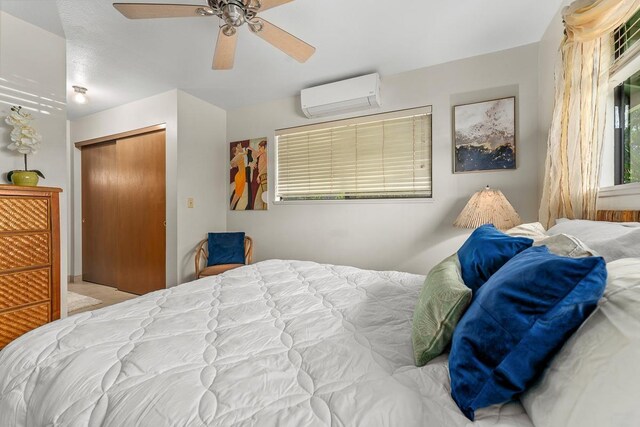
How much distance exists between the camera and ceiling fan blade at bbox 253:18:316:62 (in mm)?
1690

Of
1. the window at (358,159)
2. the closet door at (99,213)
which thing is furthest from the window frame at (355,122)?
the closet door at (99,213)

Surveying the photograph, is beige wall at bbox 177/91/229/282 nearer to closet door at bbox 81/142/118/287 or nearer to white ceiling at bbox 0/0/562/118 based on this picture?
white ceiling at bbox 0/0/562/118

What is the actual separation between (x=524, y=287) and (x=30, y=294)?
293 cm

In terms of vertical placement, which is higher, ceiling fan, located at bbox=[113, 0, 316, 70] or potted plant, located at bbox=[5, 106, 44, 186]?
ceiling fan, located at bbox=[113, 0, 316, 70]

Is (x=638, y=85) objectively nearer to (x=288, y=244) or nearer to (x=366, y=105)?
(x=366, y=105)

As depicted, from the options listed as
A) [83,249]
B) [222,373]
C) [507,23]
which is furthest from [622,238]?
[83,249]

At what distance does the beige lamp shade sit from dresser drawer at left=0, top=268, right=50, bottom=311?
3.23 meters

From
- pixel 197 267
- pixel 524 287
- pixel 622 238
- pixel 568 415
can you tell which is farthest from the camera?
pixel 197 267

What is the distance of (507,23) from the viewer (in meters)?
2.10

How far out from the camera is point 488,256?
101cm

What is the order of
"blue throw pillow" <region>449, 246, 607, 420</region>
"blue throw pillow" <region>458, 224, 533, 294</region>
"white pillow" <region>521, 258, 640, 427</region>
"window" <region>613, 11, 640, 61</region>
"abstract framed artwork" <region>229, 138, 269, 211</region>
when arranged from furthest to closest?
1. "abstract framed artwork" <region>229, 138, 269, 211</region>
2. "window" <region>613, 11, 640, 61</region>
3. "blue throw pillow" <region>458, 224, 533, 294</region>
4. "blue throw pillow" <region>449, 246, 607, 420</region>
5. "white pillow" <region>521, 258, 640, 427</region>

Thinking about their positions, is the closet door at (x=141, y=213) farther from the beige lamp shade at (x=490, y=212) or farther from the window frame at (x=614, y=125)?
the window frame at (x=614, y=125)

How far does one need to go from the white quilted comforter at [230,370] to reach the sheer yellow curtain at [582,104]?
120cm

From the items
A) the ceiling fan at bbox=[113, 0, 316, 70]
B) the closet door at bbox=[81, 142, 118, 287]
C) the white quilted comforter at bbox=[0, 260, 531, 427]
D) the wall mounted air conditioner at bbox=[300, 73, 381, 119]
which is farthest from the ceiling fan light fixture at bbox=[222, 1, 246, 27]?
the closet door at bbox=[81, 142, 118, 287]
